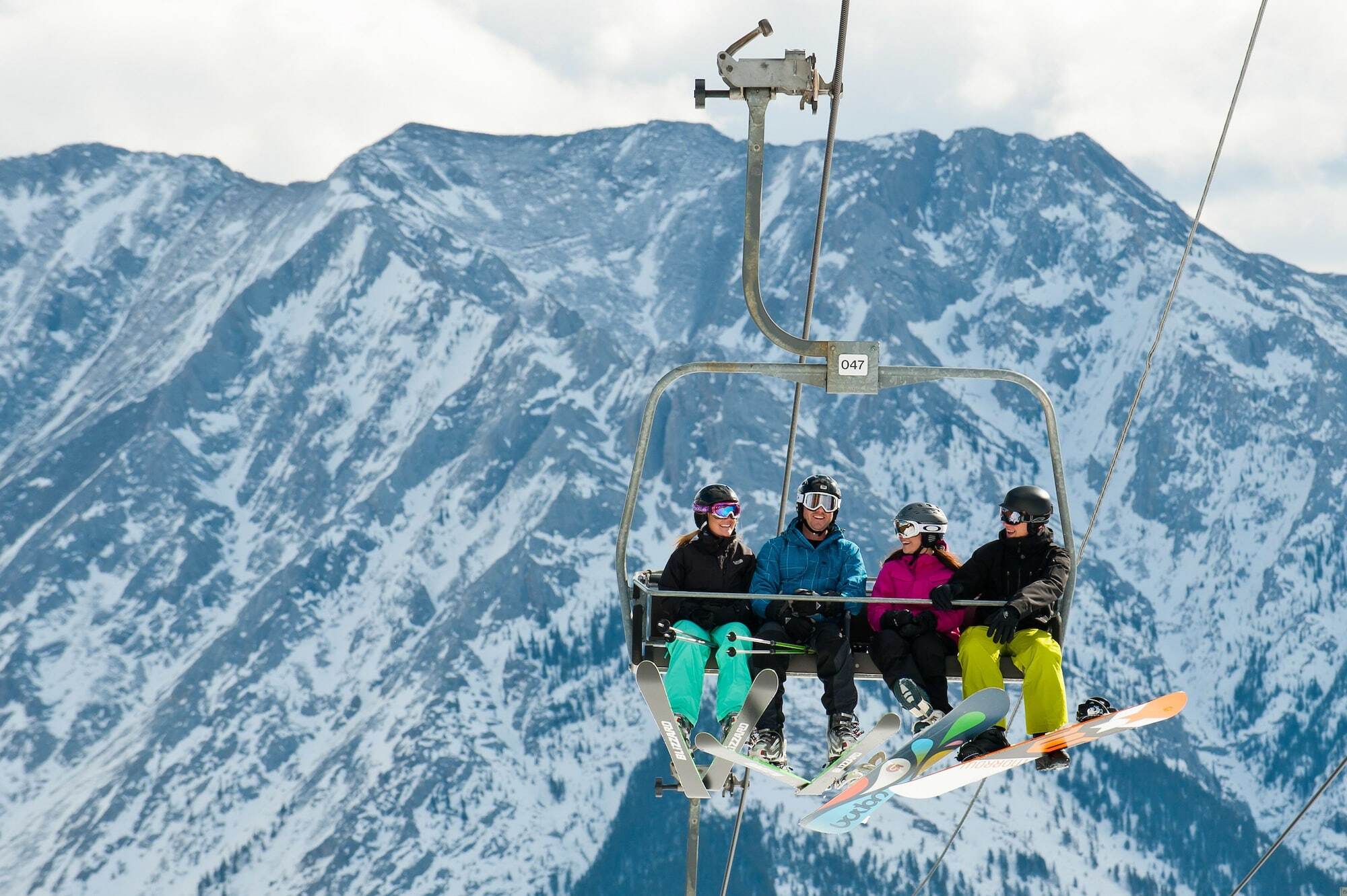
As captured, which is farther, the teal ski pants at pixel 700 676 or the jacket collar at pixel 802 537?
the jacket collar at pixel 802 537

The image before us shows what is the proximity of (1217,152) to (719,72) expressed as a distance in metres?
3.40

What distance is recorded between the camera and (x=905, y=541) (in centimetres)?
1252

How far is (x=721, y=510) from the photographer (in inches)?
495

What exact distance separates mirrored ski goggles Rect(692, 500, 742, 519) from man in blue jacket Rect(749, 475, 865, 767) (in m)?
0.34

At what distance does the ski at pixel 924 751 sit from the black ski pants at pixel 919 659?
91 cm

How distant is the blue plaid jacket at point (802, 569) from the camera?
12.4 m

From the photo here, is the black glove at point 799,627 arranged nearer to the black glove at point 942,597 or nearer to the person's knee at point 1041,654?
the black glove at point 942,597

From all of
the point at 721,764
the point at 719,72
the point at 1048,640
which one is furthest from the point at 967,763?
the point at 719,72

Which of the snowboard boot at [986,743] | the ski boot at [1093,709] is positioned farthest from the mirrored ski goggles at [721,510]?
the ski boot at [1093,709]

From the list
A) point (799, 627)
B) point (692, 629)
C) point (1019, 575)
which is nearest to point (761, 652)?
point (799, 627)

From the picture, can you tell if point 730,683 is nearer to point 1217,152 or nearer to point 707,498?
point 707,498

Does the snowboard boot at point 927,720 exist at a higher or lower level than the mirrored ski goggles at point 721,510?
lower

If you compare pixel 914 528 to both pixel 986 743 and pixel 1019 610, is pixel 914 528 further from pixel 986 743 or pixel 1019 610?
pixel 986 743

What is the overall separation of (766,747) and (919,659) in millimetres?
1245
